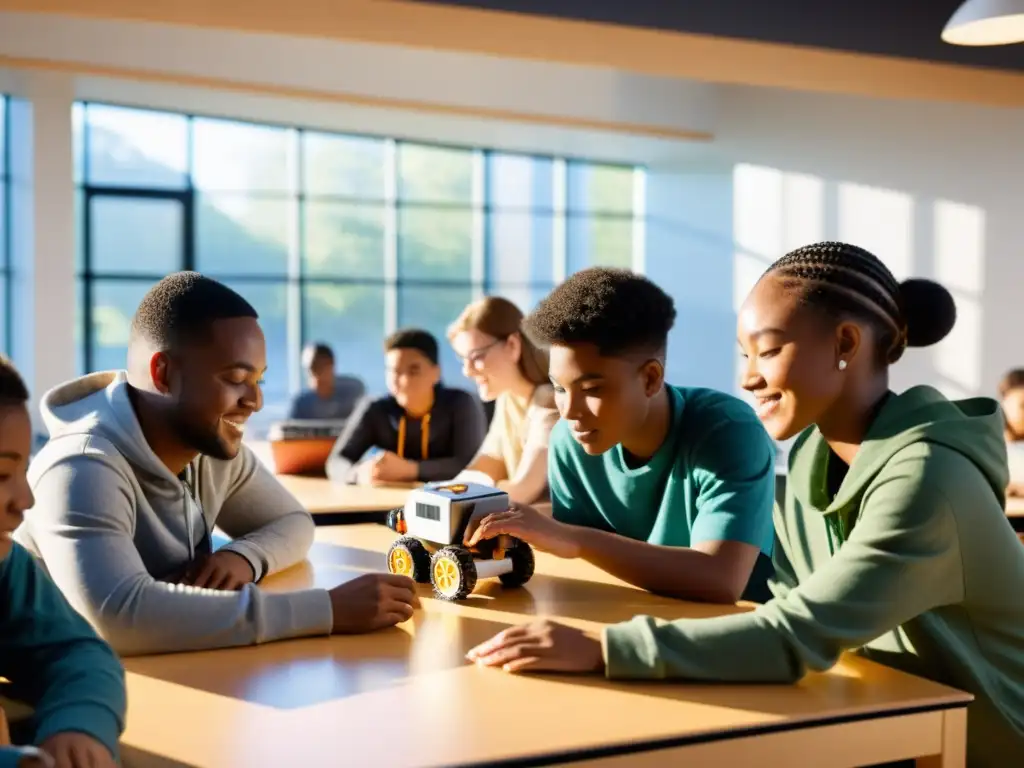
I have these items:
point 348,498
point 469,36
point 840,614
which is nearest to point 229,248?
point 469,36

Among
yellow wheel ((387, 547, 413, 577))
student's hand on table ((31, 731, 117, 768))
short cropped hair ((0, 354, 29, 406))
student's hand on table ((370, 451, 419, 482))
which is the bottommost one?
student's hand on table ((370, 451, 419, 482))

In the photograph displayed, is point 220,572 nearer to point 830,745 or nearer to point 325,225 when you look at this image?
point 830,745

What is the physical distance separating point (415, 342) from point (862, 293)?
2835 mm

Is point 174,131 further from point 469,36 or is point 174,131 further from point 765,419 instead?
point 765,419

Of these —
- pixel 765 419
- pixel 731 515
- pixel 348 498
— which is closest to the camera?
pixel 765 419

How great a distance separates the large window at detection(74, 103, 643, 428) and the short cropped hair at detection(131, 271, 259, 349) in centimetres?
848

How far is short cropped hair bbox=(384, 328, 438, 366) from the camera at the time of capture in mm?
4418

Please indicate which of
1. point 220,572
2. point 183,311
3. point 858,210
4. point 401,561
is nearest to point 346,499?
point 401,561

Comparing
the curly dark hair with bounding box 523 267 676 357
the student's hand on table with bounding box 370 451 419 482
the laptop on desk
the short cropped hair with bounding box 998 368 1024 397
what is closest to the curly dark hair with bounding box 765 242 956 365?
the curly dark hair with bounding box 523 267 676 357

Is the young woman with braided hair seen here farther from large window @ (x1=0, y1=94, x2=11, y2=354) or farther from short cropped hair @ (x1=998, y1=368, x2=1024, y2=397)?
large window @ (x1=0, y1=94, x2=11, y2=354)

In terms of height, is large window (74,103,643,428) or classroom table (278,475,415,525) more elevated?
large window (74,103,643,428)

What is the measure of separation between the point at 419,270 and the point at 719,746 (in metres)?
11.0

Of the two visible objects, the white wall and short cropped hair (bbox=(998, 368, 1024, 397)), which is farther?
the white wall

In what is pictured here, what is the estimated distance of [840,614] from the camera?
1577 millimetres
